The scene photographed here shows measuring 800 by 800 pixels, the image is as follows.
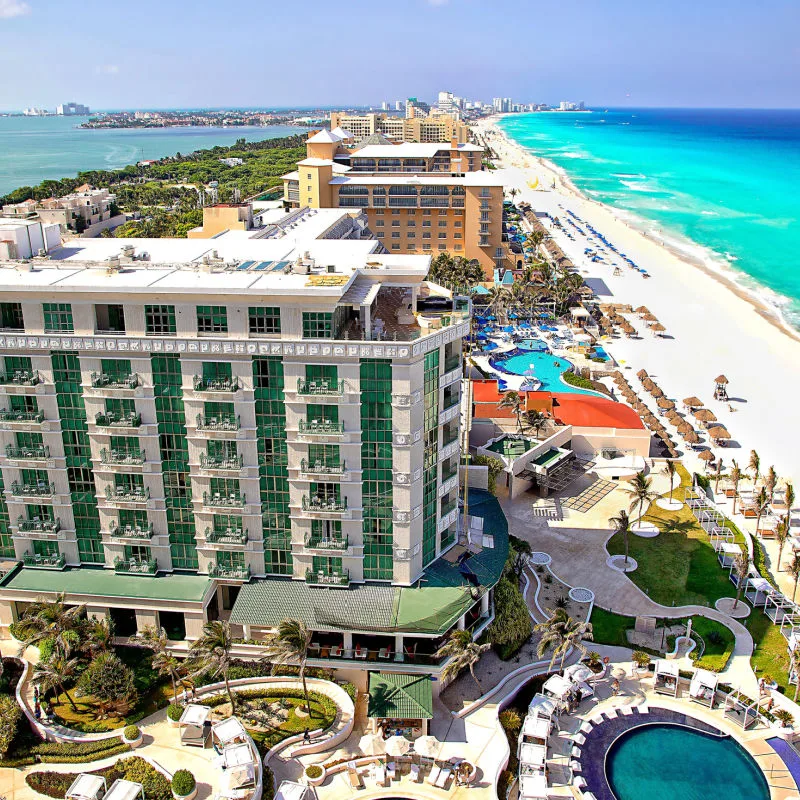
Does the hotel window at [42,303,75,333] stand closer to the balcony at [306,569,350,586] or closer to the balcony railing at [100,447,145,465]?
the balcony railing at [100,447,145,465]

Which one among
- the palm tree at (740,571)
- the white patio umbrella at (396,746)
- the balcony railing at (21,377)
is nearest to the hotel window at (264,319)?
the balcony railing at (21,377)

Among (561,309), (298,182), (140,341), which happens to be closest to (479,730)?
(140,341)

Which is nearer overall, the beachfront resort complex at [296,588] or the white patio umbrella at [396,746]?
the white patio umbrella at [396,746]

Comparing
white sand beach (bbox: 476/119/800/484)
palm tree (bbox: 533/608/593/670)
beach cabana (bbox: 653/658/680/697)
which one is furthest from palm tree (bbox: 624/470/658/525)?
beach cabana (bbox: 653/658/680/697)

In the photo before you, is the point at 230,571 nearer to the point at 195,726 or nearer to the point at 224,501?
the point at 224,501

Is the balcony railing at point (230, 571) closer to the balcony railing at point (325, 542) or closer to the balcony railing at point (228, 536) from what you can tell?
the balcony railing at point (228, 536)

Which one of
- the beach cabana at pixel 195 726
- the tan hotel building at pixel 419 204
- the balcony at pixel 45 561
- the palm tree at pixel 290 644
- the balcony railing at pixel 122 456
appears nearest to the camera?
the beach cabana at pixel 195 726
